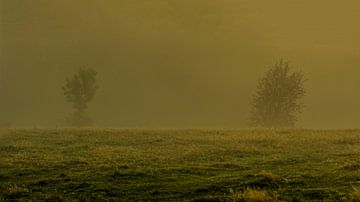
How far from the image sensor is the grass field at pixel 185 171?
955 inches

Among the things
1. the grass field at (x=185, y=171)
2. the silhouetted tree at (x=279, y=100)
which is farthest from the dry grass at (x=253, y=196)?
the silhouetted tree at (x=279, y=100)

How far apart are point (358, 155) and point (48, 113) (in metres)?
164

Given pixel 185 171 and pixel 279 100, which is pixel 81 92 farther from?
pixel 185 171

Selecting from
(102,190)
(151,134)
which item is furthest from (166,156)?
(151,134)

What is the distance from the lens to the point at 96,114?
621ft

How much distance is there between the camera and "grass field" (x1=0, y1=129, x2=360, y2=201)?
24.2 metres

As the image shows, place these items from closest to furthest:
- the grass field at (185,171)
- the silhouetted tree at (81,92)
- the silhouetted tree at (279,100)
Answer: the grass field at (185,171)
the silhouetted tree at (279,100)
the silhouetted tree at (81,92)

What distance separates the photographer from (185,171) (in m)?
29.2

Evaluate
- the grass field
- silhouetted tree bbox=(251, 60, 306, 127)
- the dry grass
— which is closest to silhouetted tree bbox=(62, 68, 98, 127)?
silhouetted tree bbox=(251, 60, 306, 127)

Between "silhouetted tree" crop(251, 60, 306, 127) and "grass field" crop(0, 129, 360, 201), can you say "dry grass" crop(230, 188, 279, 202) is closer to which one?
"grass field" crop(0, 129, 360, 201)

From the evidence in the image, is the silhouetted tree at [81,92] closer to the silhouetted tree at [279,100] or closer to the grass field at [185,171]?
the silhouetted tree at [279,100]

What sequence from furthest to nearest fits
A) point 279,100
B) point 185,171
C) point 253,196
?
point 279,100, point 185,171, point 253,196

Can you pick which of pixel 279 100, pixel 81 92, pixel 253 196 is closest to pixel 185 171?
pixel 253 196

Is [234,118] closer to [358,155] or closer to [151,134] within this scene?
[151,134]
